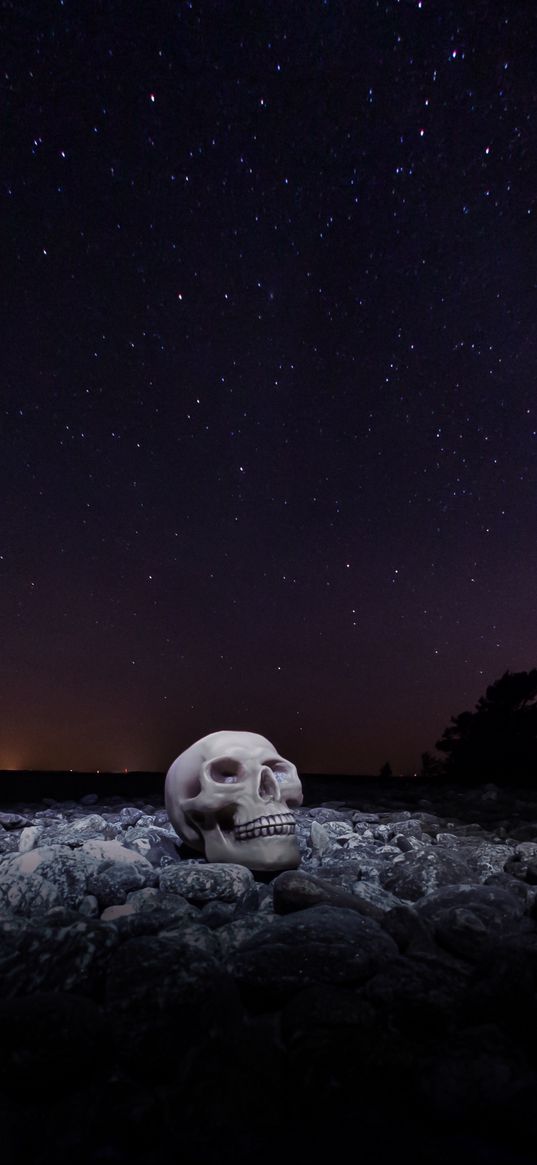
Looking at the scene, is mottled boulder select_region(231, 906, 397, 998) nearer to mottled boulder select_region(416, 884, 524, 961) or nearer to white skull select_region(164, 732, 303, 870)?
mottled boulder select_region(416, 884, 524, 961)

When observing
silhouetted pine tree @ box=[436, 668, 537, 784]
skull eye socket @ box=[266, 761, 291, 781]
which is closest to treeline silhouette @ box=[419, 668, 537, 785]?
silhouetted pine tree @ box=[436, 668, 537, 784]

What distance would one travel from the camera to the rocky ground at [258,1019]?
4.01 ft

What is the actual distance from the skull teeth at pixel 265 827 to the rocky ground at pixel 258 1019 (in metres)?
0.64

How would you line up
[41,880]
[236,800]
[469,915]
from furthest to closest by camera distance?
[236,800], [41,880], [469,915]

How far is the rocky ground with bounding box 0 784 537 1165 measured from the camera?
122 centimetres

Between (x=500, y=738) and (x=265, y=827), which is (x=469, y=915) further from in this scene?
(x=500, y=738)

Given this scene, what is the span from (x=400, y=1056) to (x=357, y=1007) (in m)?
0.18

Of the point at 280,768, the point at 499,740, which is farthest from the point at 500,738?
the point at 280,768

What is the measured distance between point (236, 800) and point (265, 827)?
10.2 inches

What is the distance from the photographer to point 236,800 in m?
3.56

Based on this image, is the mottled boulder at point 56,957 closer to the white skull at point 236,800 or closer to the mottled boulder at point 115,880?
the mottled boulder at point 115,880

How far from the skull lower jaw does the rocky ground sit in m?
0.58

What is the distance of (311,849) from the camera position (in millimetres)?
3848

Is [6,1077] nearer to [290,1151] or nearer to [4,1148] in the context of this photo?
[4,1148]
